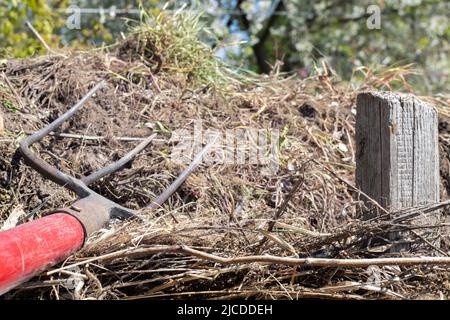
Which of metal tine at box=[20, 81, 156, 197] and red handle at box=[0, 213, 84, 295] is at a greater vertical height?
metal tine at box=[20, 81, 156, 197]

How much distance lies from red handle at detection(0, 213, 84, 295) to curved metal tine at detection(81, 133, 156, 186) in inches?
22.0

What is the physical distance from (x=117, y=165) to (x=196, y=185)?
35 centimetres

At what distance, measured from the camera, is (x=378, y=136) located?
9.43ft

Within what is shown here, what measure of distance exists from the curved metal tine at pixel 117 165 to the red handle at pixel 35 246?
0.56 m

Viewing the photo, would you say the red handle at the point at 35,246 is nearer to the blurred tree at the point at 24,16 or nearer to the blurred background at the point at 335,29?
the blurred tree at the point at 24,16

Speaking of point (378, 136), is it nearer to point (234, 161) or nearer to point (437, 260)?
point (437, 260)

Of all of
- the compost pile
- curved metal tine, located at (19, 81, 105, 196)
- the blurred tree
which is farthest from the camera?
the blurred tree

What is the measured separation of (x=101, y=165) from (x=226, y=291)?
1.10m

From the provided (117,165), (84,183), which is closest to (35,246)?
(84,183)

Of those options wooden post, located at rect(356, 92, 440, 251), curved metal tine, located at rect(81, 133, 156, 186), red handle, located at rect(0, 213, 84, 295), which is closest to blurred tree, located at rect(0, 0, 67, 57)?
curved metal tine, located at rect(81, 133, 156, 186)

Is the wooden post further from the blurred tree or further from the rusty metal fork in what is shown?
the blurred tree

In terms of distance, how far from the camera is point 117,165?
3.26 metres

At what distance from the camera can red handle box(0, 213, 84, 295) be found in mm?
2055

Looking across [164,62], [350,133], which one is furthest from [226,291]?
[164,62]
